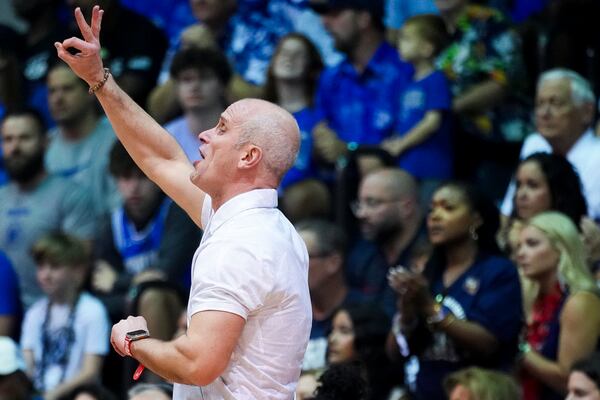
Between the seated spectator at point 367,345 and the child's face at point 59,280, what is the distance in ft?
5.83

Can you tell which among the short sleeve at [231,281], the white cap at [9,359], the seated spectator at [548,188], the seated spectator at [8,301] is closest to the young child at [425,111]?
the seated spectator at [548,188]

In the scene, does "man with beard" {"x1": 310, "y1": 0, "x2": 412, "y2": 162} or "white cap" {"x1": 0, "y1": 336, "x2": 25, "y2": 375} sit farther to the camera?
"man with beard" {"x1": 310, "y1": 0, "x2": 412, "y2": 162}

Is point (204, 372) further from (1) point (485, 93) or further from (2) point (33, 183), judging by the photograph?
(2) point (33, 183)

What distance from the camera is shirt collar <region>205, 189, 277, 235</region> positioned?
3.71 meters

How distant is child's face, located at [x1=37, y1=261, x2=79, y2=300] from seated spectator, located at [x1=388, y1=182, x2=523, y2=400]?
2067mm

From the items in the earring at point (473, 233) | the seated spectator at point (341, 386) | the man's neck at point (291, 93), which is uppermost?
the man's neck at point (291, 93)

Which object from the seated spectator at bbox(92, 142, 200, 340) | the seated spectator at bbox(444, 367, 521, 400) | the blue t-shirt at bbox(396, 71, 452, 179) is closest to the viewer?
the seated spectator at bbox(444, 367, 521, 400)

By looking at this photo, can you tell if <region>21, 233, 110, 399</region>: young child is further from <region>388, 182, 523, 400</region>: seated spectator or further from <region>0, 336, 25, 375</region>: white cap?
<region>388, 182, 523, 400</region>: seated spectator

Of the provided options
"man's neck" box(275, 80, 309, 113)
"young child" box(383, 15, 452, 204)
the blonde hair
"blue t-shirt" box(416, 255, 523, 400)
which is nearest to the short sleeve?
"blue t-shirt" box(416, 255, 523, 400)

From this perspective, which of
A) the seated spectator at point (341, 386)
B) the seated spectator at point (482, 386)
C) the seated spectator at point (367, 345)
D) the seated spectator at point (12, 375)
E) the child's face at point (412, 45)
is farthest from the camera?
the child's face at point (412, 45)

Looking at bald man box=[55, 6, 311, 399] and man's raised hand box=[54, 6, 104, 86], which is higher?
man's raised hand box=[54, 6, 104, 86]

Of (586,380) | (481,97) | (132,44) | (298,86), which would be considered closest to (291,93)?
(298,86)

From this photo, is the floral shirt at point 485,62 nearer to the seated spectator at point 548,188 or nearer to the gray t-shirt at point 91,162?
the seated spectator at point 548,188

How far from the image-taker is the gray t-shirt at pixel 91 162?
27.9 ft
